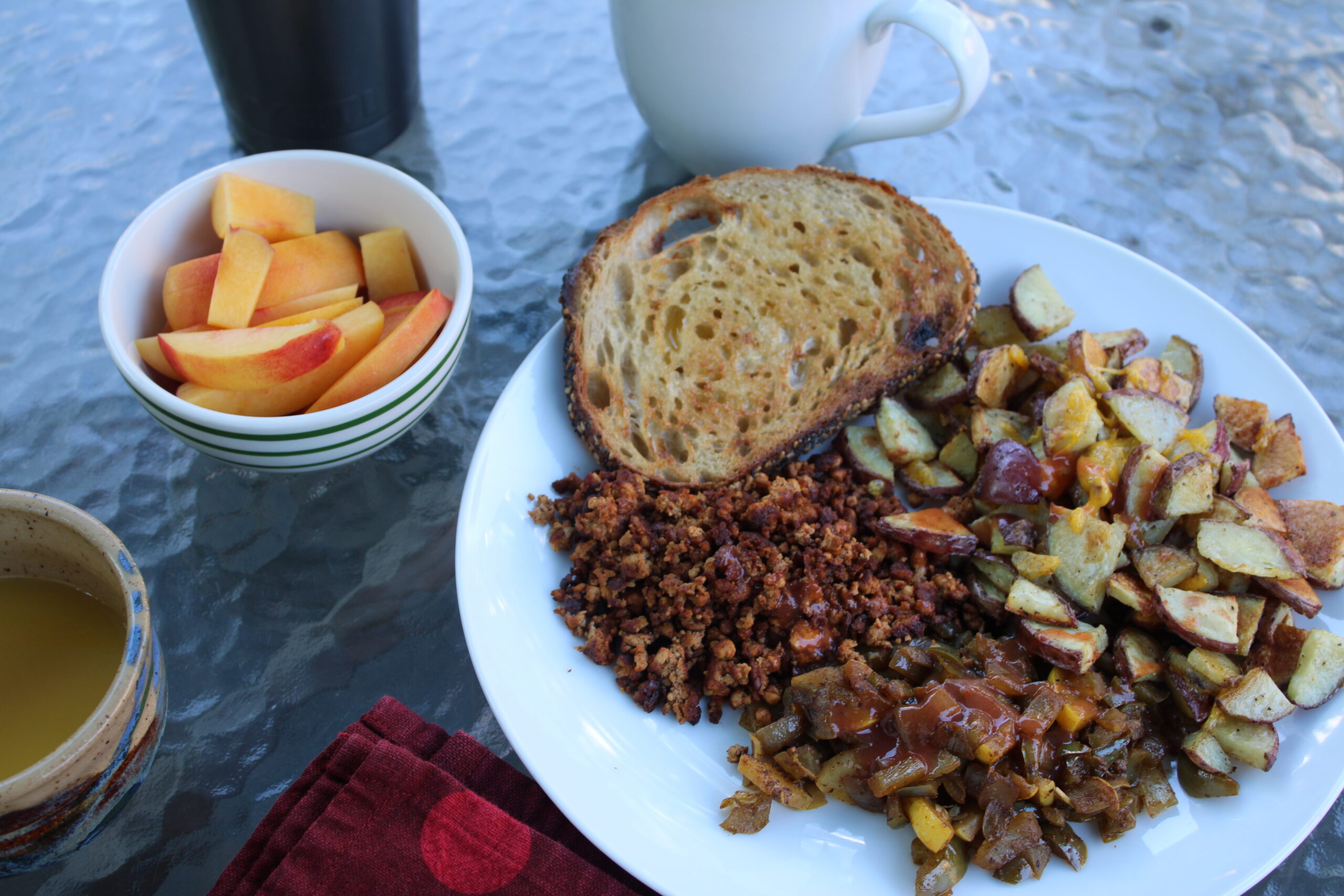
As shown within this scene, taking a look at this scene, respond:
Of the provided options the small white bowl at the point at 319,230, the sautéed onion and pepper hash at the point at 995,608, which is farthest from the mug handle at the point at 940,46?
the small white bowl at the point at 319,230

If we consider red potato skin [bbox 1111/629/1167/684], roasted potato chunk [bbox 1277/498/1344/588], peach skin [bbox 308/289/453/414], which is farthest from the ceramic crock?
roasted potato chunk [bbox 1277/498/1344/588]

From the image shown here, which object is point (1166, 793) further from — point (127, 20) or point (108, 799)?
point (127, 20)

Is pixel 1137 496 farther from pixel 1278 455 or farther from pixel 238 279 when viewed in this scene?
pixel 238 279

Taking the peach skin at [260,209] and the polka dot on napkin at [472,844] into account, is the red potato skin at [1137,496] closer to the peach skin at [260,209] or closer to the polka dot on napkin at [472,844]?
the polka dot on napkin at [472,844]

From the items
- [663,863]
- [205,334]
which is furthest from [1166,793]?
[205,334]

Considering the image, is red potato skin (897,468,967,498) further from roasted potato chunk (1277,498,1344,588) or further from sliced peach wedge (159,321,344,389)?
sliced peach wedge (159,321,344,389)

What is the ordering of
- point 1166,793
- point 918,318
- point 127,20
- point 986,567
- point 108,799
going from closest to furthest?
point 108,799 < point 1166,793 < point 986,567 < point 918,318 < point 127,20
